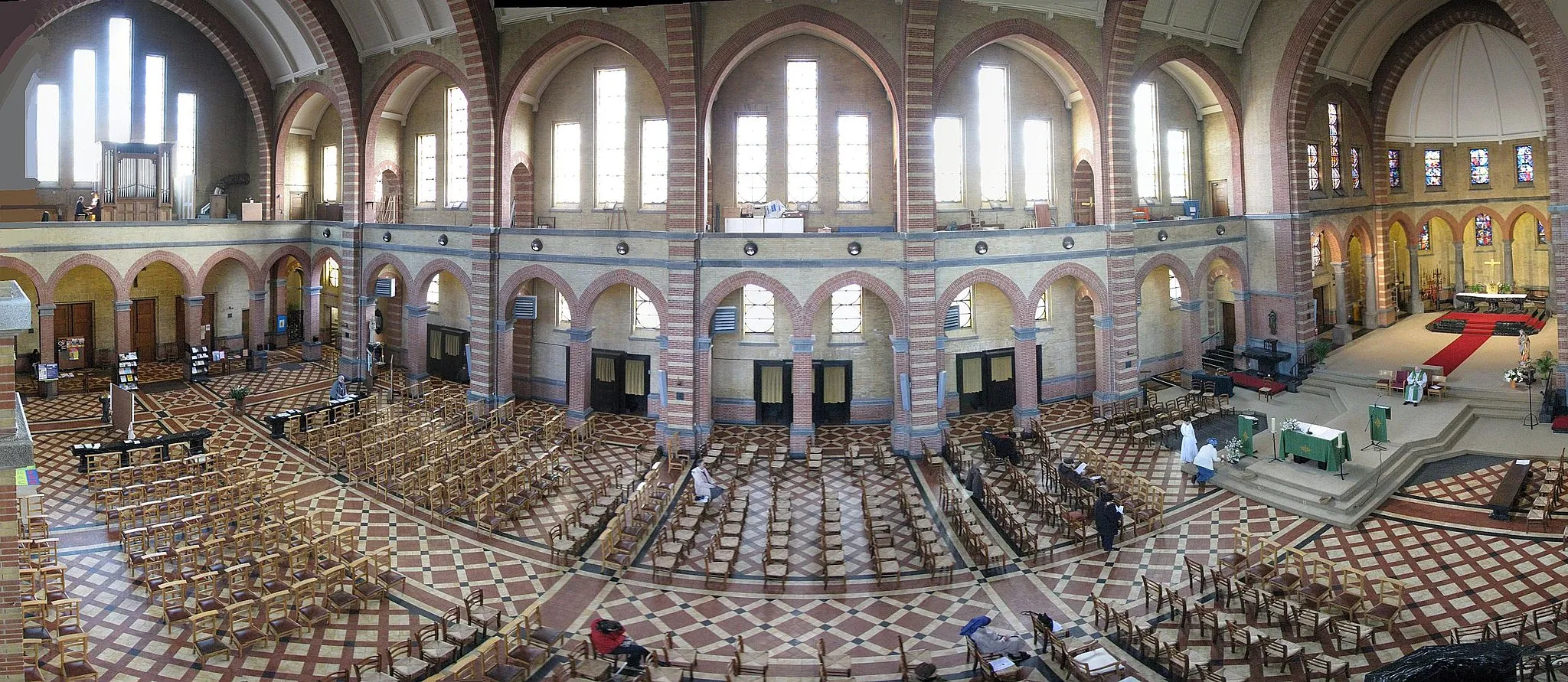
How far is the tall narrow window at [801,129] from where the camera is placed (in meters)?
27.5

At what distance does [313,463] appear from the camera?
23609 mm

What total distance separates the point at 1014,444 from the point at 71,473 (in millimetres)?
24428

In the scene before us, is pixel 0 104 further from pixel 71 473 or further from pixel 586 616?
pixel 71 473

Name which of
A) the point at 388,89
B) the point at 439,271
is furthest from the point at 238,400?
the point at 388,89

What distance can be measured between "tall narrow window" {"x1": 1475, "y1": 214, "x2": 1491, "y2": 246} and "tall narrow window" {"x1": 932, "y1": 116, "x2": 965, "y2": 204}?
28.1 m

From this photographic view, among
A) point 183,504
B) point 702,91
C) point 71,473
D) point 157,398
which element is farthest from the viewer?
point 157,398

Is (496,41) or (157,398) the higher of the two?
(496,41)

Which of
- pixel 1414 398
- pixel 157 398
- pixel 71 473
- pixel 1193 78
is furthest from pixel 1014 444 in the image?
pixel 157 398

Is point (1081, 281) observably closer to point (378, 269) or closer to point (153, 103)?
point (378, 269)

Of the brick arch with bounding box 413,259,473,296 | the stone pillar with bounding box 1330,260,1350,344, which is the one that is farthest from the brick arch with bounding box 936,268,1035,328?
the stone pillar with bounding box 1330,260,1350,344

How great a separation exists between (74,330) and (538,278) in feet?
64.9

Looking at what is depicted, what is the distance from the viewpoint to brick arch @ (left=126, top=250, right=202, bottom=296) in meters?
31.7

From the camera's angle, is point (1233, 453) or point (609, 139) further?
point (609, 139)

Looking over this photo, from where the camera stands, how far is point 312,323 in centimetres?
3625
